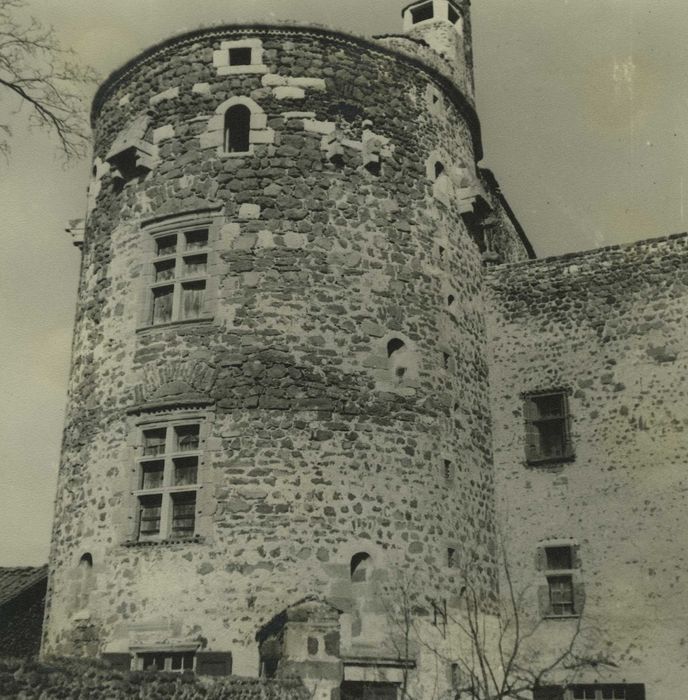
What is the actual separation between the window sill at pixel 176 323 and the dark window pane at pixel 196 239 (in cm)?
141

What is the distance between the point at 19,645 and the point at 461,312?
515 inches

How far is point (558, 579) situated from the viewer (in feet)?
59.8

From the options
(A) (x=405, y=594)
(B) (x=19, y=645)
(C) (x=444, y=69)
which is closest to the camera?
(A) (x=405, y=594)

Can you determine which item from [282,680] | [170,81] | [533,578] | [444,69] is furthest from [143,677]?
[444,69]

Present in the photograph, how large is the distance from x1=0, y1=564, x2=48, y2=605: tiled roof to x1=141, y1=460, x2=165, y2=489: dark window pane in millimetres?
8953

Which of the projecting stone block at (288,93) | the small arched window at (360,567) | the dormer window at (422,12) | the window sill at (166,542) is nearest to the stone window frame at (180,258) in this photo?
the projecting stone block at (288,93)

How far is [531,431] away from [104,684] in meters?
10.6

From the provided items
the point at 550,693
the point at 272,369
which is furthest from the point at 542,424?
the point at 272,369

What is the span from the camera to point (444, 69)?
20938 millimetres

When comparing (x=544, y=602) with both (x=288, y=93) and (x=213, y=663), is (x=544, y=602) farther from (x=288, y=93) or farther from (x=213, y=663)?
(x=288, y=93)

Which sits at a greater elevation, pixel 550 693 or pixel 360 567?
pixel 360 567

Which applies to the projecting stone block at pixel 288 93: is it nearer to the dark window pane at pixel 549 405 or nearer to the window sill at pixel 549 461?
the dark window pane at pixel 549 405

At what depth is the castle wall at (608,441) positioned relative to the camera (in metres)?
17.3

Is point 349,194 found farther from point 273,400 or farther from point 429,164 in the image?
point 273,400
